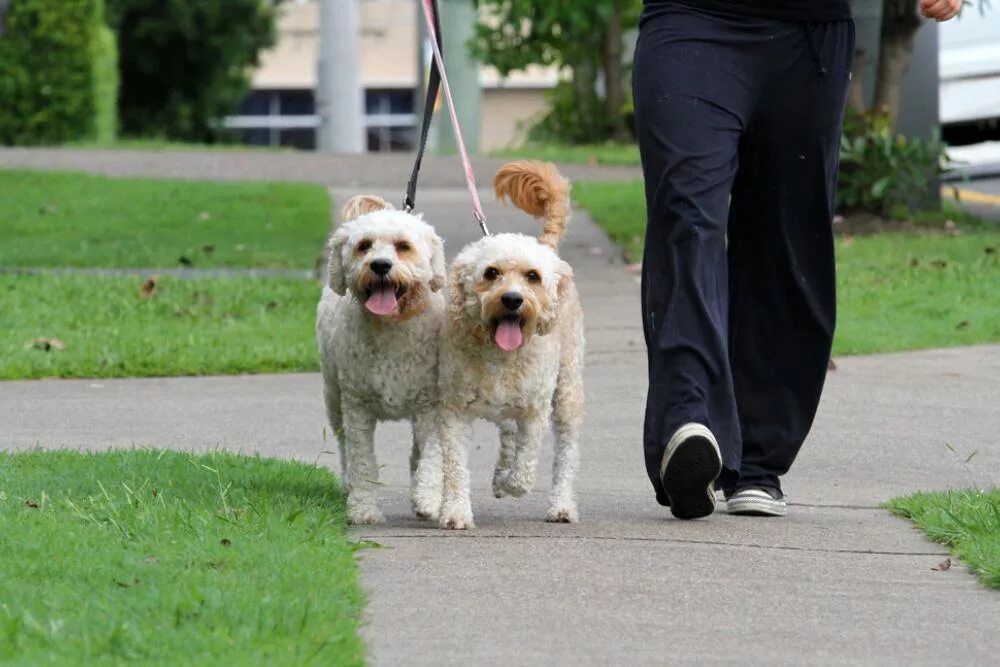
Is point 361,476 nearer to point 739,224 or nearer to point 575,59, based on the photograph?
point 739,224

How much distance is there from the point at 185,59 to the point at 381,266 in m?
32.6

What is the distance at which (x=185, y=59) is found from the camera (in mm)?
37250

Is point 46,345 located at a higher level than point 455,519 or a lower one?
lower

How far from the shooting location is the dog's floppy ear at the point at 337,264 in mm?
5691

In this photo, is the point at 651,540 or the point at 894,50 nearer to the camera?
the point at 651,540

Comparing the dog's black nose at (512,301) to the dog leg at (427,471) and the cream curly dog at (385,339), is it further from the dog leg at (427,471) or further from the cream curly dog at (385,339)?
the dog leg at (427,471)

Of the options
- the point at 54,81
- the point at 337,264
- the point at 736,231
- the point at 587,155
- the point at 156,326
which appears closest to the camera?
the point at 337,264

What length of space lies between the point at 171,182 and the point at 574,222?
388 cm

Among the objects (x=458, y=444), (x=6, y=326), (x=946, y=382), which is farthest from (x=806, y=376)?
(x=6, y=326)

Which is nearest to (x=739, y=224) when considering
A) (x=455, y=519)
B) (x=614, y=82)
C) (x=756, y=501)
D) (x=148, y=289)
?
(x=756, y=501)

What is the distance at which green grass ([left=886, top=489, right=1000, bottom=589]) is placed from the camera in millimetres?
5098

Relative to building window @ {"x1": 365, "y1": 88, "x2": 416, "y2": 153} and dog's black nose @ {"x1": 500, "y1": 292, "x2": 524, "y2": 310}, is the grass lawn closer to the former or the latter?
dog's black nose @ {"x1": 500, "y1": 292, "x2": 524, "y2": 310}

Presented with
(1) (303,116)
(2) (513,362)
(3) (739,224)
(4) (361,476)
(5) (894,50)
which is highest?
(5) (894,50)

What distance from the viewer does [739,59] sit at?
5.66 metres
